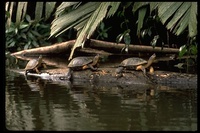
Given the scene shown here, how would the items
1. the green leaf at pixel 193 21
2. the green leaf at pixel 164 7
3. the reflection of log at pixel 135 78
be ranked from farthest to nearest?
the reflection of log at pixel 135 78 → the green leaf at pixel 164 7 → the green leaf at pixel 193 21

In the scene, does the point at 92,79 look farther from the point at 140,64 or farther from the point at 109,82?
the point at 140,64

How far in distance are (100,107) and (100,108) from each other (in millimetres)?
45

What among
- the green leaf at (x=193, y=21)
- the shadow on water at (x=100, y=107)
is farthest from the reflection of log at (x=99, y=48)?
the green leaf at (x=193, y=21)

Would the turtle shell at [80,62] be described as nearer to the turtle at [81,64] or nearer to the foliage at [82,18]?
the turtle at [81,64]

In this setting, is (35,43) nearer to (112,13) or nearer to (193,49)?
(193,49)

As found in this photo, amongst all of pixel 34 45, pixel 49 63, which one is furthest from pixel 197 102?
pixel 34 45

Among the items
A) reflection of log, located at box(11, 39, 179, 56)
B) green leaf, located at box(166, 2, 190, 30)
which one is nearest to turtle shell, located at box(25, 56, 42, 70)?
reflection of log, located at box(11, 39, 179, 56)

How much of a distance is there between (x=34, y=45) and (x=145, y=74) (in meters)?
6.04

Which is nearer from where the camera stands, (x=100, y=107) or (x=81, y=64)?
(x=100, y=107)

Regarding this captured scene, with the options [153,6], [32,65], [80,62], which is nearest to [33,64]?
[32,65]

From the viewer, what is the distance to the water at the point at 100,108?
3320 millimetres

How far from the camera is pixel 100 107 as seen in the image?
4020 millimetres

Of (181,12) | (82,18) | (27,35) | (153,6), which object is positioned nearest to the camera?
(181,12)

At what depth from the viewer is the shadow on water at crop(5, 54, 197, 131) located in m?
3.33
